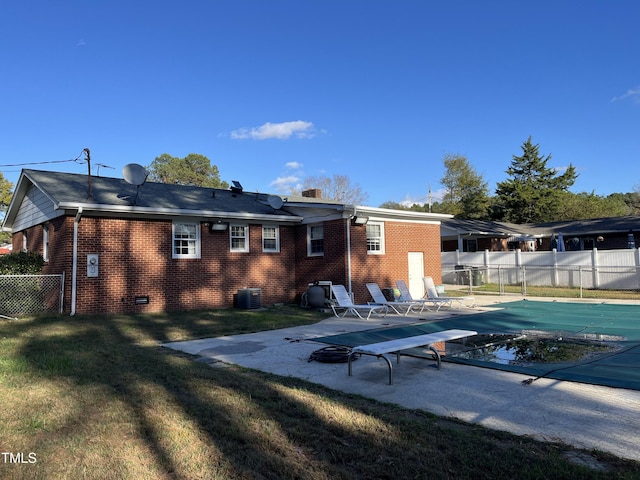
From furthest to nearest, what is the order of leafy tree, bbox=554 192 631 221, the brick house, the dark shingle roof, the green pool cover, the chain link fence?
leafy tree, bbox=554 192 631 221
the dark shingle roof
the brick house
the chain link fence
the green pool cover

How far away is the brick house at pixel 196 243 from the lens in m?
13.2

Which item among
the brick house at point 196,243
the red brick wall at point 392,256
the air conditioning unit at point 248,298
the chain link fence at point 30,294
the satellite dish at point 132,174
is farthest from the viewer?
the red brick wall at point 392,256

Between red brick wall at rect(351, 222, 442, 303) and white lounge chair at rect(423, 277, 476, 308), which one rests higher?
red brick wall at rect(351, 222, 442, 303)

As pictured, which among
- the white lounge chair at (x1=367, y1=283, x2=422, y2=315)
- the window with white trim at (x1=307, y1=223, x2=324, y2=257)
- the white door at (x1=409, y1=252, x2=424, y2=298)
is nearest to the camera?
the white lounge chair at (x1=367, y1=283, x2=422, y2=315)

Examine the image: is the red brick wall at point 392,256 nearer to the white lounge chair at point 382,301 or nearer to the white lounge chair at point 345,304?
the white lounge chair at point 382,301

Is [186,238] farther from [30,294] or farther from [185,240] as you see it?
[30,294]

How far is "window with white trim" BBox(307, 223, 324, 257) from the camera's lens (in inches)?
659

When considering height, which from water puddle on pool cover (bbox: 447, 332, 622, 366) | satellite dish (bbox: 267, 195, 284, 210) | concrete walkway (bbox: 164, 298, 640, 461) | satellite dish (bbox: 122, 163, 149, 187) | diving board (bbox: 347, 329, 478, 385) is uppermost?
satellite dish (bbox: 122, 163, 149, 187)

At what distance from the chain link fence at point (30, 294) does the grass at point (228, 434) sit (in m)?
6.52

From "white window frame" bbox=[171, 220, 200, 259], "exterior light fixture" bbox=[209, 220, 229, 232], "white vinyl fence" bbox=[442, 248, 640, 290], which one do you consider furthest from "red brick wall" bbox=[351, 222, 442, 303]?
"white window frame" bbox=[171, 220, 200, 259]

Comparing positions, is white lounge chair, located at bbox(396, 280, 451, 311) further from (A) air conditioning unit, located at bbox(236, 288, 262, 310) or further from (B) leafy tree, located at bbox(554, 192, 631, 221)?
(B) leafy tree, located at bbox(554, 192, 631, 221)

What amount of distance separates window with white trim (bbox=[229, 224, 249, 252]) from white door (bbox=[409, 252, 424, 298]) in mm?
6575

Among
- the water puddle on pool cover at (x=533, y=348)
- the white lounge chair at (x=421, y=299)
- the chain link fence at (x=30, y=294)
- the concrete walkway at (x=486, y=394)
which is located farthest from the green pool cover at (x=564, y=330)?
the chain link fence at (x=30, y=294)

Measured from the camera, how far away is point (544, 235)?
110 feet
